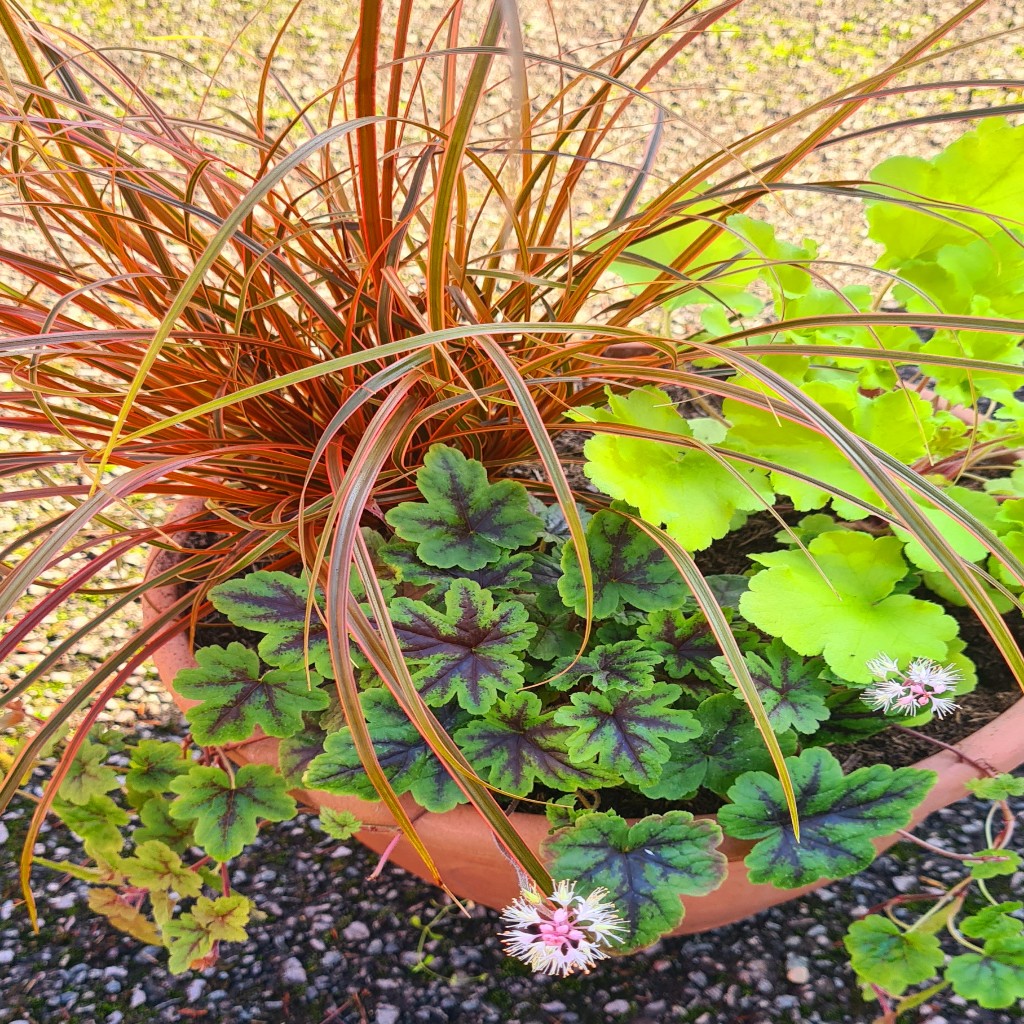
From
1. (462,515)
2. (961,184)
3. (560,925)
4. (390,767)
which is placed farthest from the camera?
(961,184)

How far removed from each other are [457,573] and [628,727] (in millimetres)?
208

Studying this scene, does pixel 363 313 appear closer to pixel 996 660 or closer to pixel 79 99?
pixel 79 99

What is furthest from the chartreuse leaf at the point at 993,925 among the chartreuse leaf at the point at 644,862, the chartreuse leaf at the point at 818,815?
the chartreuse leaf at the point at 644,862

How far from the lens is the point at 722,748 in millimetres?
721

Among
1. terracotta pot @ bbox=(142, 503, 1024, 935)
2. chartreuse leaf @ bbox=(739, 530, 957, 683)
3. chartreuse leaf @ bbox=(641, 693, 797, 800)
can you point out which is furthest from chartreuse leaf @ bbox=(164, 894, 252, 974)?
chartreuse leaf @ bbox=(739, 530, 957, 683)

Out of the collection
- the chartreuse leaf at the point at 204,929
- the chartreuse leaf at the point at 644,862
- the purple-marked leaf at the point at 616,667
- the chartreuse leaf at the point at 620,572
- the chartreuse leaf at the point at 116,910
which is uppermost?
the chartreuse leaf at the point at 620,572

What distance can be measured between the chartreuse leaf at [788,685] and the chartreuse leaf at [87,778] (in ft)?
1.65

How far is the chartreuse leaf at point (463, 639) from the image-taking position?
2.23ft

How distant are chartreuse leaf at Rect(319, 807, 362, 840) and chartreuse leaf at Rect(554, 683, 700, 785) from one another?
0.17m

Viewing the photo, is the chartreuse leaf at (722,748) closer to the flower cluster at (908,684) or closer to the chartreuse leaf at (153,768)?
the flower cluster at (908,684)

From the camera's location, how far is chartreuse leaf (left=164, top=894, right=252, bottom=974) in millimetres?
708

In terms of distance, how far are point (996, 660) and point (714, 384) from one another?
1.51 feet

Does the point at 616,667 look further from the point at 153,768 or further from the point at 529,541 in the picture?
the point at 153,768

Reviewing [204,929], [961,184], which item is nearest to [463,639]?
[204,929]
